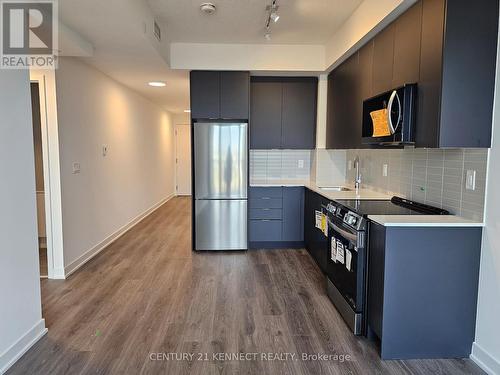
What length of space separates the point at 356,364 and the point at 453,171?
1.42 m

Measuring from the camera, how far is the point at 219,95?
4203 mm

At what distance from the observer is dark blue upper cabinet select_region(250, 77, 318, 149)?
455cm

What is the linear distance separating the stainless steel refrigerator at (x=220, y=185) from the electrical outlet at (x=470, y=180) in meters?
2.50

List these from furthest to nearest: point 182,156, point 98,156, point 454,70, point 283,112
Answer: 1. point 182,156
2. point 283,112
3. point 98,156
4. point 454,70

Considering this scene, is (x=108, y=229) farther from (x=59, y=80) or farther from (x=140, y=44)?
(x=140, y=44)

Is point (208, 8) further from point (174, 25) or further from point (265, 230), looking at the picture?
point (265, 230)

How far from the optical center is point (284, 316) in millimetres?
2711

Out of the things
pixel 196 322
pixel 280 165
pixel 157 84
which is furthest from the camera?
pixel 157 84

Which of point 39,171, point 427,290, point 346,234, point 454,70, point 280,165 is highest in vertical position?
point 454,70

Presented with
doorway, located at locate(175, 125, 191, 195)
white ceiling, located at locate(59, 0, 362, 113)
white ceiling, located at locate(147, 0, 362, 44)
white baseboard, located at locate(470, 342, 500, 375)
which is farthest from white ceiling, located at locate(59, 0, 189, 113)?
doorway, located at locate(175, 125, 191, 195)

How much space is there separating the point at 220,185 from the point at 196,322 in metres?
1.95

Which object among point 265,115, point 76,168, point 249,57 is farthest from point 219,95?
point 76,168

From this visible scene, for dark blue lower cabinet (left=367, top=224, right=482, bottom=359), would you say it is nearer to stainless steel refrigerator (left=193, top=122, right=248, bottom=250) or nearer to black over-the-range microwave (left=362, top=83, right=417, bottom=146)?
black over-the-range microwave (left=362, top=83, right=417, bottom=146)

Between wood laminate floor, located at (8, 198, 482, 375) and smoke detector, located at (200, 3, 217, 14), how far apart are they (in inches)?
99.3
